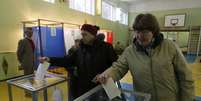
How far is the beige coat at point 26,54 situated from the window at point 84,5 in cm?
423

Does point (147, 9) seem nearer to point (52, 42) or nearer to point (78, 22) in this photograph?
point (78, 22)

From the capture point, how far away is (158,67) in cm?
113

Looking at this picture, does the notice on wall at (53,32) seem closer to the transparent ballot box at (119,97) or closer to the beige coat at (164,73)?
the transparent ballot box at (119,97)

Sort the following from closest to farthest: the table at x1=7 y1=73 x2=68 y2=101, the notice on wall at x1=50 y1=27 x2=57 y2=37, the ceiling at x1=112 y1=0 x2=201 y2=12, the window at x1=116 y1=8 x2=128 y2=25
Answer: the table at x1=7 y1=73 x2=68 y2=101
the notice on wall at x1=50 y1=27 x2=57 y2=37
the ceiling at x1=112 y1=0 x2=201 y2=12
the window at x1=116 y1=8 x2=128 y2=25

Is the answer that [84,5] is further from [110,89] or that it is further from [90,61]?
[110,89]

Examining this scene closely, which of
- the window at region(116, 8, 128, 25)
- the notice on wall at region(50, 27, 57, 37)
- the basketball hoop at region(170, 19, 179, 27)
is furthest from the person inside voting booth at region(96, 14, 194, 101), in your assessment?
the basketball hoop at region(170, 19, 179, 27)

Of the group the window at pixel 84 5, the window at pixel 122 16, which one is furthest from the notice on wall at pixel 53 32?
the window at pixel 122 16

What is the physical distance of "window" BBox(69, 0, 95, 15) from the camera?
23.8ft

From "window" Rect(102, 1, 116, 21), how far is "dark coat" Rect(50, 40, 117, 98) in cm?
818

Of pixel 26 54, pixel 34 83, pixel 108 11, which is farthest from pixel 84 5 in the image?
pixel 34 83

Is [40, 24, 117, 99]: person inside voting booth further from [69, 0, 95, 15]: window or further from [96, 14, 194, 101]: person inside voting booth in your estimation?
[69, 0, 95, 15]: window

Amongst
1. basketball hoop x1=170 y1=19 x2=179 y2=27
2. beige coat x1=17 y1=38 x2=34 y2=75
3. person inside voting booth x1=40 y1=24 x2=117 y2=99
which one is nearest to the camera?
person inside voting booth x1=40 y1=24 x2=117 y2=99

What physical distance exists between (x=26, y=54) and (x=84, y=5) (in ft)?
17.5

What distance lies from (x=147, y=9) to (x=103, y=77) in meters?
12.6
